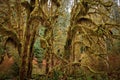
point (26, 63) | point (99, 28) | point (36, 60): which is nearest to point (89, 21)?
point (99, 28)

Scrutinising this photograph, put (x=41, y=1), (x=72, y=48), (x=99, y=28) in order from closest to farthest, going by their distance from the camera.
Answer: (x=99, y=28) < (x=41, y=1) < (x=72, y=48)

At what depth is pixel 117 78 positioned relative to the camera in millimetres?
12219

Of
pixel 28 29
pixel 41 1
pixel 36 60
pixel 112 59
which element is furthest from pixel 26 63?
pixel 36 60

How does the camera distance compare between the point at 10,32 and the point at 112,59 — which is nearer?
→ the point at 10,32

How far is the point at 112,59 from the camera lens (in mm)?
19188

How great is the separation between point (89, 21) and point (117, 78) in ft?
12.0

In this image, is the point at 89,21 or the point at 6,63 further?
the point at 6,63

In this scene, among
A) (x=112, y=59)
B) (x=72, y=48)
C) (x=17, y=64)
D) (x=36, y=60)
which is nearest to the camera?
(x=72, y=48)

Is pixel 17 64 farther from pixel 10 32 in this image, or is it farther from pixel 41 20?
pixel 41 20

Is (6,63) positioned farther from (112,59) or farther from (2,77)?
(112,59)

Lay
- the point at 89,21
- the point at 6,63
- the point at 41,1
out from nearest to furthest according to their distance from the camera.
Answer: the point at 41,1 → the point at 89,21 → the point at 6,63

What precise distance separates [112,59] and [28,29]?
914 centimetres

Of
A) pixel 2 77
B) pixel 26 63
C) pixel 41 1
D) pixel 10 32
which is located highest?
pixel 41 1

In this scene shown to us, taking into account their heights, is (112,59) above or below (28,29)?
below
